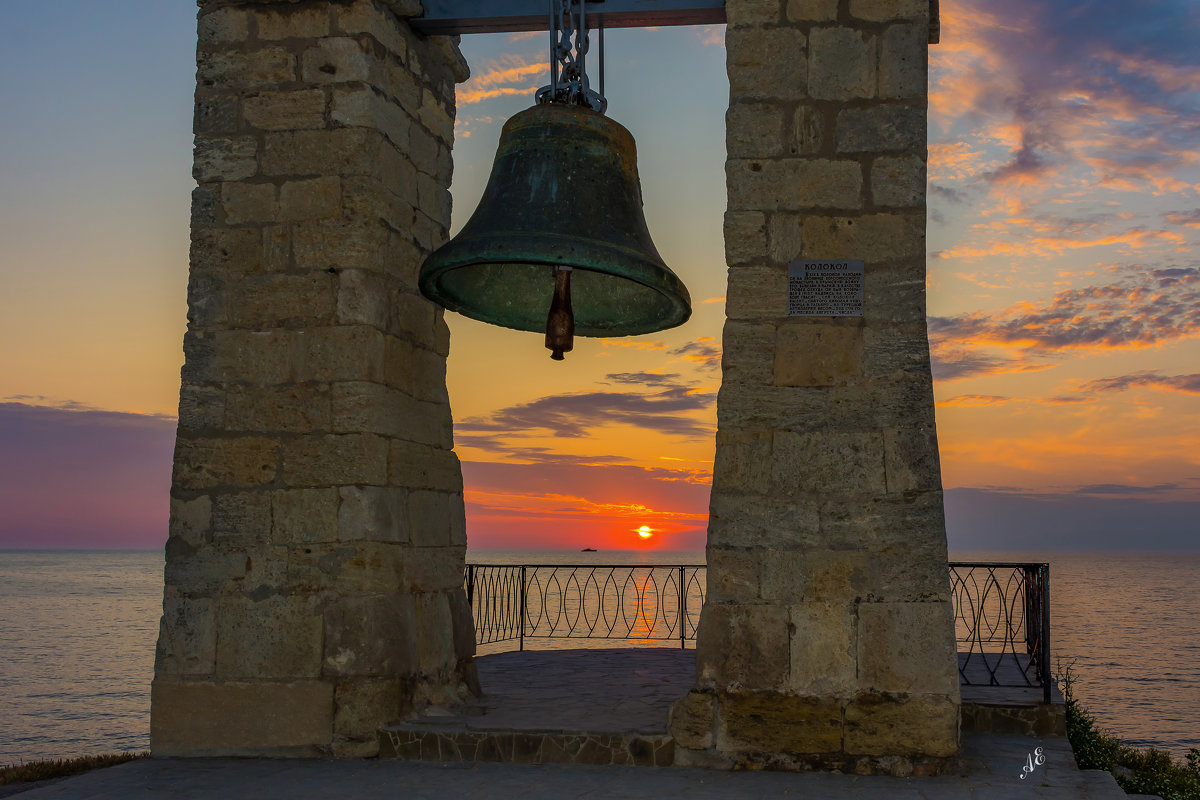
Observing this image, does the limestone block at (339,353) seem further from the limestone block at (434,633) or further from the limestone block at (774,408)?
the limestone block at (774,408)

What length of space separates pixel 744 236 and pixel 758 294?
29 centimetres

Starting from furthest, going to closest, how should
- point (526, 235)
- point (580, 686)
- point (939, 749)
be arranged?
1. point (580, 686)
2. point (939, 749)
3. point (526, 235)

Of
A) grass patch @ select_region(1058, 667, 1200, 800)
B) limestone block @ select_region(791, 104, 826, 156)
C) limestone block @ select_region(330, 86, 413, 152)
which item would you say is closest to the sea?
grass patch @ select_region(1058, 667, 1200, 800)

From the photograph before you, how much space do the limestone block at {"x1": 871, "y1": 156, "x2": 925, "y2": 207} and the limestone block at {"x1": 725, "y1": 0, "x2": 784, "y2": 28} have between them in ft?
2.86

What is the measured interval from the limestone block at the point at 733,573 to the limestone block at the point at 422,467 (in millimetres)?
1660

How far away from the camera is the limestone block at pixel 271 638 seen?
4.91 metres

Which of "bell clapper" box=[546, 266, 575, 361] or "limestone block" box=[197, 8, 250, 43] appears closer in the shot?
"bell clapper" box=[546, 266, 575, 361]

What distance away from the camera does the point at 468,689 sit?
5762 millimetres

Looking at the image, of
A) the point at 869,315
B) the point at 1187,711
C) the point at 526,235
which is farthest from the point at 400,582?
the point at 1187,711

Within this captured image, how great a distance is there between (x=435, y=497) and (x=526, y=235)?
240 centimetres

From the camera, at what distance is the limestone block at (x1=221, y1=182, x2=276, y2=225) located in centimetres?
527

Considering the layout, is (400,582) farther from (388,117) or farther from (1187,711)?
(1187,711)

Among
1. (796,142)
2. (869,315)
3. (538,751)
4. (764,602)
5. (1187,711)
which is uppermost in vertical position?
(796,142)

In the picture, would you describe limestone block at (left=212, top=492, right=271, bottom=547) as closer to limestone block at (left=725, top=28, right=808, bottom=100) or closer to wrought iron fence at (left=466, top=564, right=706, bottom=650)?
wrought iron fence at (left=466, top=564, right=706, bottom=650)
